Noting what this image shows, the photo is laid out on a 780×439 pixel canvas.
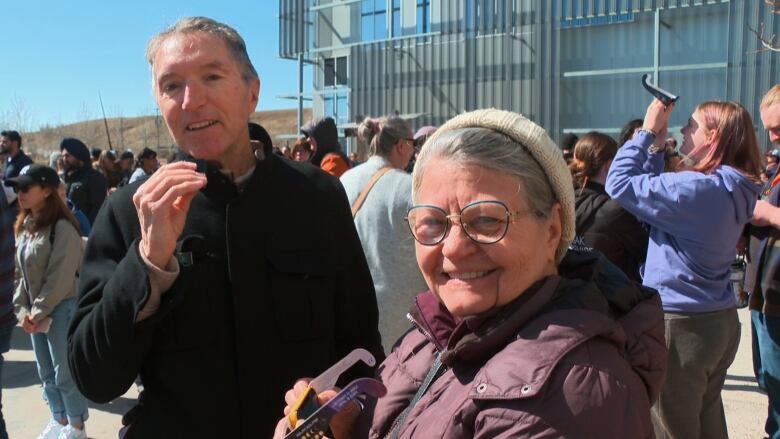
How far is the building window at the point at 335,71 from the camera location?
79.3 feet

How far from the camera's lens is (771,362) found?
11.6ft

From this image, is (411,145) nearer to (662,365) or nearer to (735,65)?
(662,365)

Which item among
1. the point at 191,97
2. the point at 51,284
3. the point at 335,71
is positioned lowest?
the point at 51,284

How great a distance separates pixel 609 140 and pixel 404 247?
1.77 metres

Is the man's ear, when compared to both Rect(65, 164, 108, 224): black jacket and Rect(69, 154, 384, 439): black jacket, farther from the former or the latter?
Rect(65, 164, 108, 224): black jacket

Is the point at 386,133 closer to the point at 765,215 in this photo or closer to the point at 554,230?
the point at 765,215

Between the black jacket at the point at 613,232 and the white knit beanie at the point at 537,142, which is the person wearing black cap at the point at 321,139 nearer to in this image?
the black jacket at the point at 613,232

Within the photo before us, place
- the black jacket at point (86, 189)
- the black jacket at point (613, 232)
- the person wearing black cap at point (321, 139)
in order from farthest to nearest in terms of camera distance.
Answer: the black jacket at point (86, 189) → the person wearing black cap at point (321, 139) → the black jacket at point (613, 232)

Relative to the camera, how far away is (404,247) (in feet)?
12.1

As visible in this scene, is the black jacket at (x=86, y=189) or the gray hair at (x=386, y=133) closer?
the gray hair at (x=386, y=133)

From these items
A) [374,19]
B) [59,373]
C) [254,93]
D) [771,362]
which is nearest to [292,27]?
[374,19]

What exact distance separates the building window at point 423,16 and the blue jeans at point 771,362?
19.0 meters

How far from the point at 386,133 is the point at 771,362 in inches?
102

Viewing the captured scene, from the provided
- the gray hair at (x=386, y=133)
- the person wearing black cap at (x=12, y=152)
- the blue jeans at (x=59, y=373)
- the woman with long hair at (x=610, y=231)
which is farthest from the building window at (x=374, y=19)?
the woman with long hair at (x=610, y=231)
